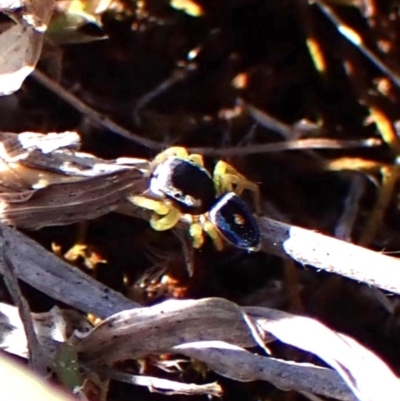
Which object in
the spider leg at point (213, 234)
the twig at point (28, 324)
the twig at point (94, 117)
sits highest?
the twig at point (94, 117)

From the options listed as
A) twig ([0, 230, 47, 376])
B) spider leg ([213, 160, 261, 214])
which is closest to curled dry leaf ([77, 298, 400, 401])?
twig ([0, 230, 47, 376])

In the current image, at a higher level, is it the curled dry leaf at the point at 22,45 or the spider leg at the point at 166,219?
the curled dry leaf at the point at 22,45

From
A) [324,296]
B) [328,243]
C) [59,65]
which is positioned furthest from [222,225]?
[59,65]

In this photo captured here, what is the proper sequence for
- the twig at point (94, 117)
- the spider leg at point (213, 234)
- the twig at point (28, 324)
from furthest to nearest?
the twig at point (94, 117), the spider leg at point (213, 234), the twig at point (28, 324)

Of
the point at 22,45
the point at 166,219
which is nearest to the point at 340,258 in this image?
the point at 166,219

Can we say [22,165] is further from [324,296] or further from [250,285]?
[324,296]

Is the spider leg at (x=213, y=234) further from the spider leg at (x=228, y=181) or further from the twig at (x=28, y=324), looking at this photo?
the twig at (x=28, y=324)

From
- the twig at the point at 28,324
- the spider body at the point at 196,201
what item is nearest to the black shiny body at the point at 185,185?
the spider body at the point at 196,201

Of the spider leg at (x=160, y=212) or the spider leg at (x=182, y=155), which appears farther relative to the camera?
the spider leg at (x=182, y=155)

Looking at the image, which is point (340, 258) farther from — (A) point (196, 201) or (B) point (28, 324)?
(B) point (28, 324)

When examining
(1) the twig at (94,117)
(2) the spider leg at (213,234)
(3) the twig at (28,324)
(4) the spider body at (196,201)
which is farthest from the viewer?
(1) the twig at (94,117)
